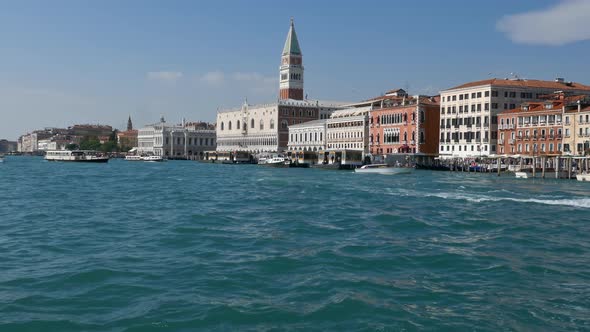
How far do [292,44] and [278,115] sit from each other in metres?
15.5

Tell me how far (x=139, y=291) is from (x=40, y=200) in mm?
15985

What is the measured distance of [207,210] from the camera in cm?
1950

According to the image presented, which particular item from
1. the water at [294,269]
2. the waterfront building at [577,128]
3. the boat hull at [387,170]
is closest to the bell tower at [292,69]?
the boat hull at [387,170]

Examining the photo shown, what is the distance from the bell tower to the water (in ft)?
269

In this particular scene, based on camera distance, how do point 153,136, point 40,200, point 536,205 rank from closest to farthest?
point 536,205 < point 40,200 < point 153,136

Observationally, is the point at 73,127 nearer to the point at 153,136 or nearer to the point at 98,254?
the point at 153,136

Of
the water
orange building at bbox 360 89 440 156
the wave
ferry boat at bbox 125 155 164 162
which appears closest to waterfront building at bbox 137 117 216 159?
ferry boat at bbox 125 155 164 162

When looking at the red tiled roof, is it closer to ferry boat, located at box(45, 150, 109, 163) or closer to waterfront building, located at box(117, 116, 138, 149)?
ferry boat, located at box(45, 150, 109, 163)

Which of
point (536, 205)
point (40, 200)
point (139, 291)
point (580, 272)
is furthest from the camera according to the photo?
point (40, 200)

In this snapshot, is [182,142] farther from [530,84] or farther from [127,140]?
[530,84]

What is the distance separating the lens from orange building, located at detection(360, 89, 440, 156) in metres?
61.8

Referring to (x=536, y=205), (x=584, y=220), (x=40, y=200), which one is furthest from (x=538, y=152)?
(x=40, y=200)

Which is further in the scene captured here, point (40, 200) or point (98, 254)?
point (40, 200)

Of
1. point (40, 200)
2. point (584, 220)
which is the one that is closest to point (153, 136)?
point (40, 200)
